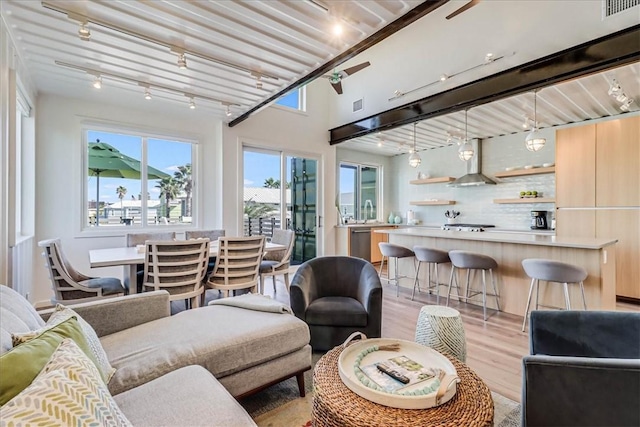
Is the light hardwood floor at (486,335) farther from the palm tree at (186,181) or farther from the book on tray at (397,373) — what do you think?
the palm tree at (186,181)

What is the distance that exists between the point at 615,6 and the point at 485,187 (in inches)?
155

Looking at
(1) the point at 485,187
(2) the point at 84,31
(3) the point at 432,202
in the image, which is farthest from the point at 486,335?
(2) the point at 84,31

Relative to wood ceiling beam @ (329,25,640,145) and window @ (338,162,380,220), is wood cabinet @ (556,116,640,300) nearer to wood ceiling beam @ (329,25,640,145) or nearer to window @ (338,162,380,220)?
wood ceiling beam @ (329,25,640,145)

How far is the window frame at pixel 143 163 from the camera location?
4199 mm

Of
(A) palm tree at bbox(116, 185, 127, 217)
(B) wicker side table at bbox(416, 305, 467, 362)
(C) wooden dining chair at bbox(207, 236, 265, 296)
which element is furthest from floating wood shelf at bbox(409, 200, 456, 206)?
(A) palm tree at bbox(116, 185, 127, 217)

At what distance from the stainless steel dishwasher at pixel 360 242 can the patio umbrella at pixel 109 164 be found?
418 cm

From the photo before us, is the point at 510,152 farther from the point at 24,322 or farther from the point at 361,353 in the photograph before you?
the point at 24,322

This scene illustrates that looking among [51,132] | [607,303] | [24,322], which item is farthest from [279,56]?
[607,303]

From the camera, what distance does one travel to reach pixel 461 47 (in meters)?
4.02

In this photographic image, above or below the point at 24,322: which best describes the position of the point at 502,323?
below

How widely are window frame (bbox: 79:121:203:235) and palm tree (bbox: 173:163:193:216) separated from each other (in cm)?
5

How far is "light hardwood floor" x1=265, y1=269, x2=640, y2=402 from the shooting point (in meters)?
2.22

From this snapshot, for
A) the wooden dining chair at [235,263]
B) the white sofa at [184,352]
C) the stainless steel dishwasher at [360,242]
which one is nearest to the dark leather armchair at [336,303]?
the white sofa at [184,352]

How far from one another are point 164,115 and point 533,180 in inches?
261
